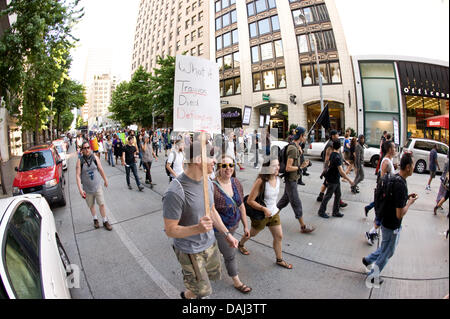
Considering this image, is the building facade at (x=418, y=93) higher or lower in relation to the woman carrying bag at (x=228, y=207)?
higher

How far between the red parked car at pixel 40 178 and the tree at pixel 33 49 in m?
3.30

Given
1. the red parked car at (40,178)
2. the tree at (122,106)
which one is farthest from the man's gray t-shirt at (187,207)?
the tree at (122,106)

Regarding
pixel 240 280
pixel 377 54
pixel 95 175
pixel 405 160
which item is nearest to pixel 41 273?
Answer: pixel 240 280

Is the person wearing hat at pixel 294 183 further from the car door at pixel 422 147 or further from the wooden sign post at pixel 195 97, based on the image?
the wooden sign post at pixel 195 97

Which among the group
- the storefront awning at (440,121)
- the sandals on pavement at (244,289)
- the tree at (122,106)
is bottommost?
the sandals on pavement at (244,289)

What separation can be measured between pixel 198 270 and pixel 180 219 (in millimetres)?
557

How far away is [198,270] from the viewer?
2074 mm

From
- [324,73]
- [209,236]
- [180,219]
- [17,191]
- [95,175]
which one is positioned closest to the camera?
[180,219]

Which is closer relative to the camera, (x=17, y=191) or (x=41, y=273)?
(x=41, y=273)

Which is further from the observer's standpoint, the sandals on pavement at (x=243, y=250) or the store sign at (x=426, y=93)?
the sandals on pavement at (x=243, y=250)

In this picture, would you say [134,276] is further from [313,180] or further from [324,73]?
[324,73]

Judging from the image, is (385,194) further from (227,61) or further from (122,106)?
(122,106)

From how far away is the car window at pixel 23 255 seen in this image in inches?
55.6

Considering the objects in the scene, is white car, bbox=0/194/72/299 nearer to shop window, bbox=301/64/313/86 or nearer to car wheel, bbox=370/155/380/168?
car wheel, bbox=370/155/380/168
